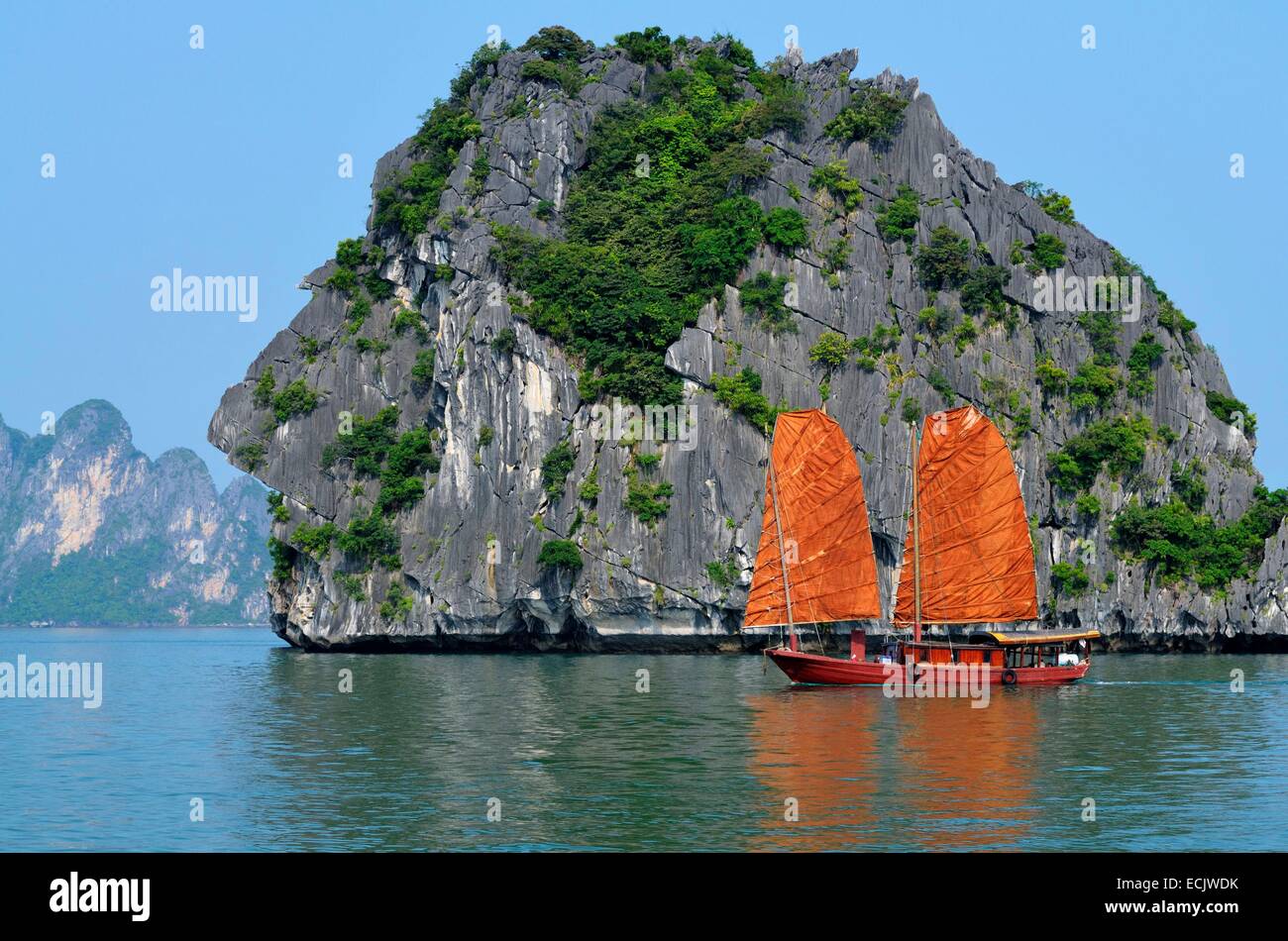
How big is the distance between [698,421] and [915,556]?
21.8 m

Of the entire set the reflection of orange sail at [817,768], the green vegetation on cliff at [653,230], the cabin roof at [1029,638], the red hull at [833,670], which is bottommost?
the reflection of orange sail at [817,768]

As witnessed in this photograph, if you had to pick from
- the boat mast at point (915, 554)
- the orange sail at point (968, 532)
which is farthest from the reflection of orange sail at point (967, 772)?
the orange sail at point (968, 532)

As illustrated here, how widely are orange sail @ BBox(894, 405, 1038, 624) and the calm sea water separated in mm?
3357

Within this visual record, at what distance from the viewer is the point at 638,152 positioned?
7838 cm

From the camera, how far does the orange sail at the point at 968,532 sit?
47500mm

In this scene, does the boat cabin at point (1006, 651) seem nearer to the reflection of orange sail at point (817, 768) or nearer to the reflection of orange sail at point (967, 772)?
the reflection of orange sail at point (817, 768)

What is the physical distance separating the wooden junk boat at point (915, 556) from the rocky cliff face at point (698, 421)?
54.9 ft

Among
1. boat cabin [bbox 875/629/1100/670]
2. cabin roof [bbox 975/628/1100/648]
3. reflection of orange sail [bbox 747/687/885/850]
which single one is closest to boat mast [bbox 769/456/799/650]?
boat cabin [bbox 875/629/1100/670]

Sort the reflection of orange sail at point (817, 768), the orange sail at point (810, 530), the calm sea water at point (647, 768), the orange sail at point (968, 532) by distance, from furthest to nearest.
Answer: the orange sail at point (968, 532), the orange sail at point (810, 530), the calm sea water at point (647, 768), the reflection of orange sail at point (817, 768)

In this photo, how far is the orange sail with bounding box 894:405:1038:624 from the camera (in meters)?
47.5

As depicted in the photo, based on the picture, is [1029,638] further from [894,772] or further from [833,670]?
[894,772]
